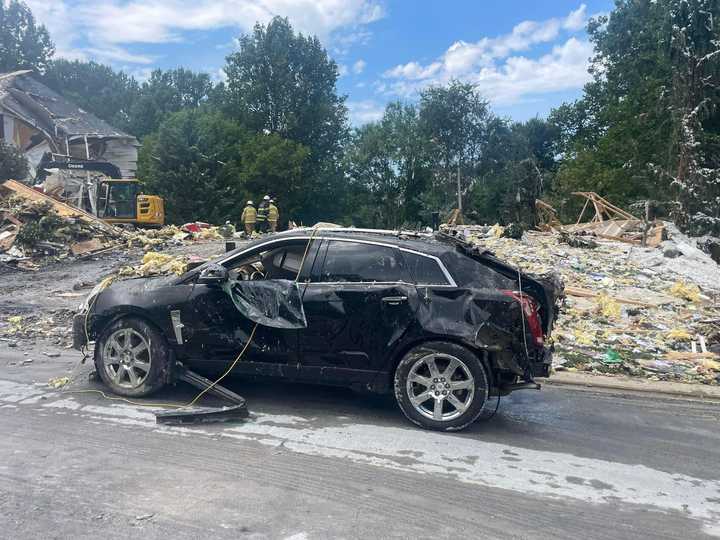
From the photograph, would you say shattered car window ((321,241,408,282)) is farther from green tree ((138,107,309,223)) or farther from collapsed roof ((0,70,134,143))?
collapsed roof ((0,70,134,143))

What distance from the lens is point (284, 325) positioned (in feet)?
18.1

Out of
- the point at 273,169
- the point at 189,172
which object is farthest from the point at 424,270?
the point at 273,169

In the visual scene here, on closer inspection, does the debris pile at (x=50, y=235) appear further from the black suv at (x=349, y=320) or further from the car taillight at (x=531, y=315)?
the car taillight at (x=531, y=315)

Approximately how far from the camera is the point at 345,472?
4.34m

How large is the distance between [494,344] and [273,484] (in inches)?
85.2

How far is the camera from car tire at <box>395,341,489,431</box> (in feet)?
16.9

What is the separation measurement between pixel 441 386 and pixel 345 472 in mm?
1268

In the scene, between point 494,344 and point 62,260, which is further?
point 62,260

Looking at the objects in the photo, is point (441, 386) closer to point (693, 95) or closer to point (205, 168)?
point (693, 95)

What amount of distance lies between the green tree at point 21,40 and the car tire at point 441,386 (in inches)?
2755

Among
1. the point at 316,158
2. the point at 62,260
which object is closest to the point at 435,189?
the point at 316,158

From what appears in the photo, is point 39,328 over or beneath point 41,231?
beneath

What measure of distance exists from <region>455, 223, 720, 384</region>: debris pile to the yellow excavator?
1529 centimetres

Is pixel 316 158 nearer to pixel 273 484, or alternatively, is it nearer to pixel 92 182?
pixel 92 182
